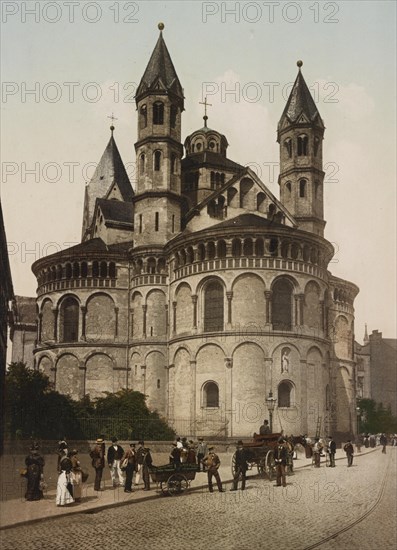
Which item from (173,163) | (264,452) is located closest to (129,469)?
(264,452)

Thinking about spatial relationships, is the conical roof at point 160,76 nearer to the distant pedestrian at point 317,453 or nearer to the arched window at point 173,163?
the arched window at point 173,163

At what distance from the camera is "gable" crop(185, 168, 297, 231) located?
166ft

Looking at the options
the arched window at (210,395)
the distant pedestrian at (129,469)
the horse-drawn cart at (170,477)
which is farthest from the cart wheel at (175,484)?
the arched window at (210,395)

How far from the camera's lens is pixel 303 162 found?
5197 centimetres

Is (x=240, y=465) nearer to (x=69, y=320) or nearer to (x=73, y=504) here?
(x=73, y=504)

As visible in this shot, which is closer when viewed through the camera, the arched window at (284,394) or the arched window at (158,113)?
the arched window at (284,394)

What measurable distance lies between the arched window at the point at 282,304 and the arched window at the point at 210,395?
532 centimetres

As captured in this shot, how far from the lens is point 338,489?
2295 cm

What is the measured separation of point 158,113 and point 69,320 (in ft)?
52.1

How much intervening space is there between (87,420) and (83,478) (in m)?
21.4

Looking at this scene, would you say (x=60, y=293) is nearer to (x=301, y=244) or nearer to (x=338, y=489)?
(x=301, y=244)

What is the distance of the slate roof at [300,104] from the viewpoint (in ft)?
171

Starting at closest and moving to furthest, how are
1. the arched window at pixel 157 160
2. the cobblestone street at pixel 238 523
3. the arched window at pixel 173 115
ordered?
the cobblestone street at pixel 238 523 < the arched window at pixel 157 160 < the arched window at pixel 173 115

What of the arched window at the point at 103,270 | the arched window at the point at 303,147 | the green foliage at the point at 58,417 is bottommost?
the green foliage at the point at 58,417
